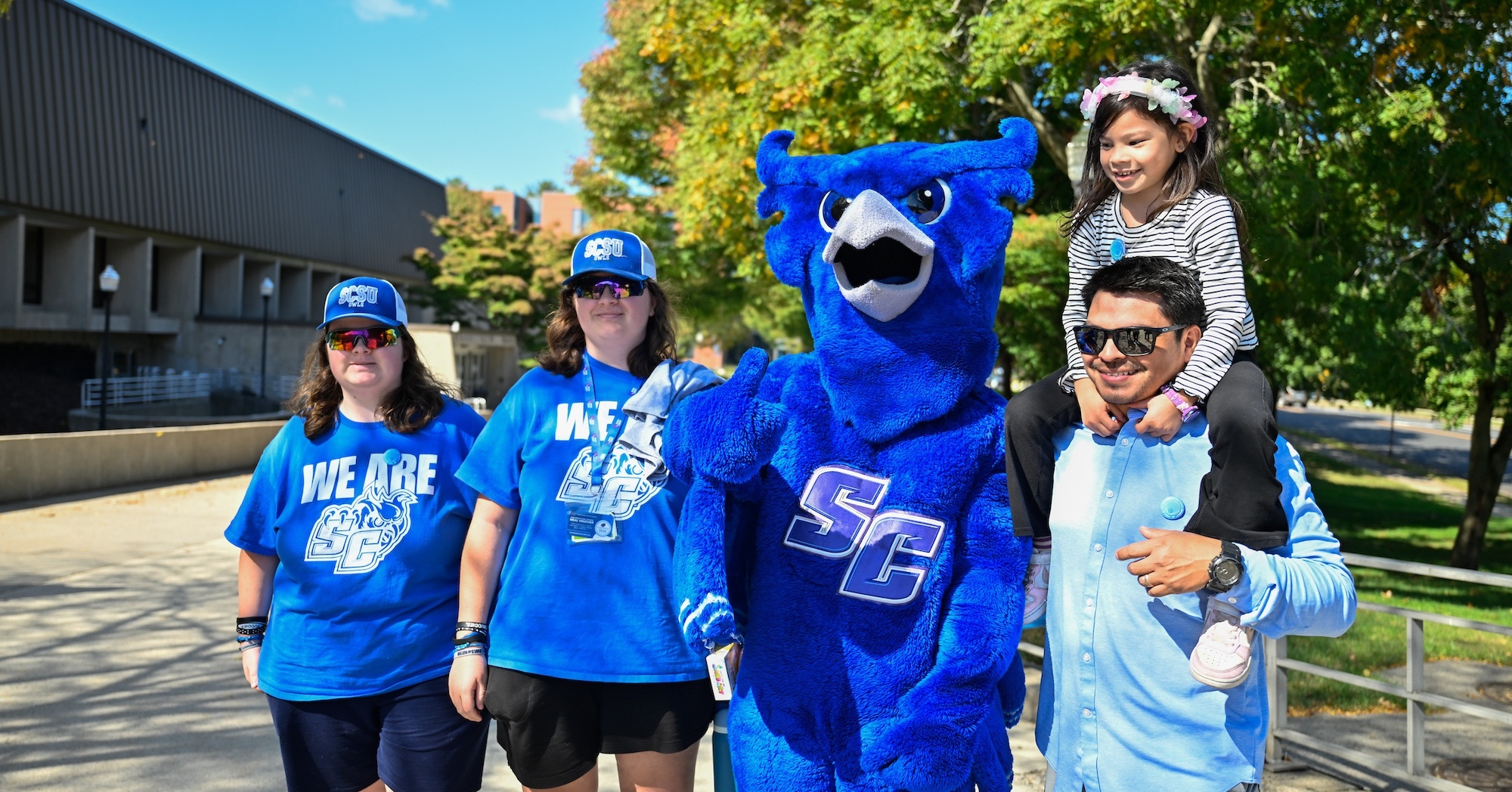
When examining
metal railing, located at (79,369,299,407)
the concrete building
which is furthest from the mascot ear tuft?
the concrete building

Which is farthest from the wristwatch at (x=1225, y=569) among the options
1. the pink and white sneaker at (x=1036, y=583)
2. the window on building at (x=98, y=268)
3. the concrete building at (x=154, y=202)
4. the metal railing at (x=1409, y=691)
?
the window on building at (x=98, y=268)

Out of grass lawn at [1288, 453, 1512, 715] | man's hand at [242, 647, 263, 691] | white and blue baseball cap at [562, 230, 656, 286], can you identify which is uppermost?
white and blue baseball cap at [562, 230, 656, 286]

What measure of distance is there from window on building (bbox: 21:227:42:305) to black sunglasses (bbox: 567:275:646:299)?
32.7m

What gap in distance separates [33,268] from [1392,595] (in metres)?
33.6

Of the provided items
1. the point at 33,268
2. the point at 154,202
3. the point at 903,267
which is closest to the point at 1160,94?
the point at 903,267

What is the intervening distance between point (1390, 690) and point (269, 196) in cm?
4034

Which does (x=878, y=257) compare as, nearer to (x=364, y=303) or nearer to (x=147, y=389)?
(x=364, y=303)

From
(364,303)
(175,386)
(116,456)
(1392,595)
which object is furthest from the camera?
(175,386)

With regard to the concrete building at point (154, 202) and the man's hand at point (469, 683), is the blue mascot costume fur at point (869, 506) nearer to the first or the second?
the man's hand at point (469, 683)

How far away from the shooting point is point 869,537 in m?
2.31

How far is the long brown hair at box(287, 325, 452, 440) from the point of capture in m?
2.96

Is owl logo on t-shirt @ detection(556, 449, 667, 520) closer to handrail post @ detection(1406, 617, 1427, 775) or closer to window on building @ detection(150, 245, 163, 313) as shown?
handrail post @ detection(1406, 617, 1427, 775)

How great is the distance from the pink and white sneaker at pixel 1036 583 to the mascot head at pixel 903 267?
41cm

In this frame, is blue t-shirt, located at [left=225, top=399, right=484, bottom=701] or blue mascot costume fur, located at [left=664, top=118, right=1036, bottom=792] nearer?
blue mascot costume fur, located at [left=664, top=118, right=1036, bottom=792]
